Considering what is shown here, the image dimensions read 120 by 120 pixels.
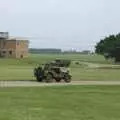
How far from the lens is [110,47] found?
153m

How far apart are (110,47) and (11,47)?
3488 cm

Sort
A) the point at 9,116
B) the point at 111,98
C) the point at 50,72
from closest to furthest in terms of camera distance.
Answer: the point at 9,116 < the point at 111,98 < the point at 50,72

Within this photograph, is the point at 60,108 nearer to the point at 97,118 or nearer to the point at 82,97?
the point at 97,118

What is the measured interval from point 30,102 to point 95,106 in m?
3.18

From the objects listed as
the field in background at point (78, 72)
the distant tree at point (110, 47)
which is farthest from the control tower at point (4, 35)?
the field in background at point (78, 72)

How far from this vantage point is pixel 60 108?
811 inches

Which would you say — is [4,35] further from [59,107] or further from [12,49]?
[59,107]

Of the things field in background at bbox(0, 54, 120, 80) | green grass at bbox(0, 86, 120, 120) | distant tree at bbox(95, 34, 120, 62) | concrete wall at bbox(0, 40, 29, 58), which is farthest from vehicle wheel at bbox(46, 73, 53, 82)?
concrete wall at bbox(0, 40, 29, 58)

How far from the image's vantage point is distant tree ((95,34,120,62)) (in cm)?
14035

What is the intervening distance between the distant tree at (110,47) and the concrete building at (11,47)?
88.3 ft

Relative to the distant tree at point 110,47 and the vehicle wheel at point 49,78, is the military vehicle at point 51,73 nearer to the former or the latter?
the vehicle wheel at point 49,78

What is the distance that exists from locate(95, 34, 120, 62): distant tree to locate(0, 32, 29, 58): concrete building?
2692cm

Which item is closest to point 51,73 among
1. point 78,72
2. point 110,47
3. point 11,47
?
point 78,72

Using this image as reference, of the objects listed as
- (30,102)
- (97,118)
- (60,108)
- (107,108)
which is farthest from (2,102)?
(97,118)
